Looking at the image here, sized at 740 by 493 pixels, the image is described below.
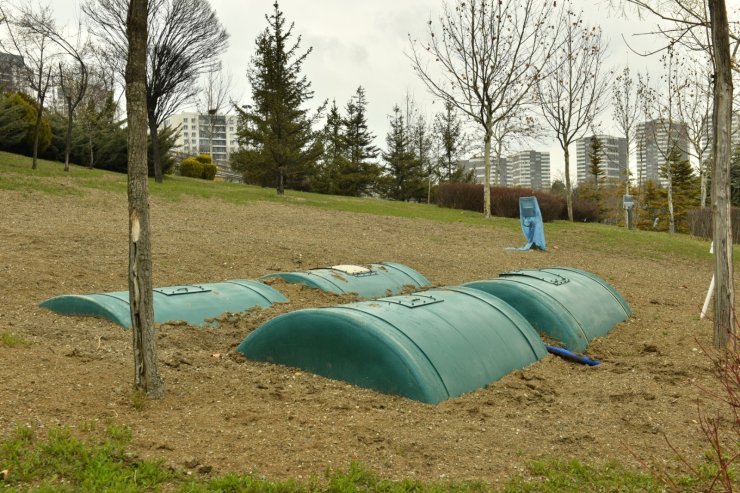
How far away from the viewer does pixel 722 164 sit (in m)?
6.80

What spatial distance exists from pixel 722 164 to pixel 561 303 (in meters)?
2.14

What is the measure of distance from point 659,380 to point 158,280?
21.8 ft

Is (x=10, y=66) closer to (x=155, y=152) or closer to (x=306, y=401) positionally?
(x=155, y=152)

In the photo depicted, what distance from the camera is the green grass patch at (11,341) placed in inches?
204

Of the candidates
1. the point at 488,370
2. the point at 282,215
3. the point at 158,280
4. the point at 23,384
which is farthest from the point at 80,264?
the point at 282,215

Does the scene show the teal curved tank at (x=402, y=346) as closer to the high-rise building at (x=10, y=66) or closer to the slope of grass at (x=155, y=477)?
the slope of grass at (x=155, y=477)

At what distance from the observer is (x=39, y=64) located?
2589 cm

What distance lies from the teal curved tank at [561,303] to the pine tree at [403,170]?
Answer: 37322mm

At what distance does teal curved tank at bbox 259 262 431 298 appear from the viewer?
8516 mm

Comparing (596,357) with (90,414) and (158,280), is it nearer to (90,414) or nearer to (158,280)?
(90,414)

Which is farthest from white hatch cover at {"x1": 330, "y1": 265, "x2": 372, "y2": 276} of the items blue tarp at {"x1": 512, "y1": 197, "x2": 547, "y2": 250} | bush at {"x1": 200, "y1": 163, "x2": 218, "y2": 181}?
bush at {"x1": 200, "y1": 163, "x2": 218, "y2": 181}

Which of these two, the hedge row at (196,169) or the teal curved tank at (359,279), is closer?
the teal curved tank at (359,279)

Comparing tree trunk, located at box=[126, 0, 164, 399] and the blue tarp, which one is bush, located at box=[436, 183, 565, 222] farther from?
tree trunk, located at box=[126, 0, 164, 399]

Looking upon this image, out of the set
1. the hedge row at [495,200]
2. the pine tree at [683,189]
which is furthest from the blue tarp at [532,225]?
the pine tree at [683,189]
